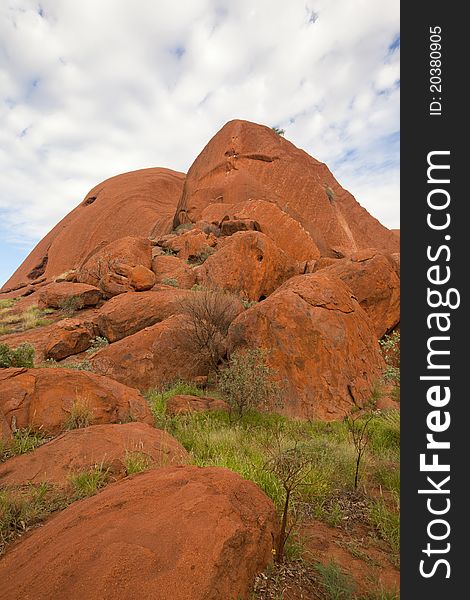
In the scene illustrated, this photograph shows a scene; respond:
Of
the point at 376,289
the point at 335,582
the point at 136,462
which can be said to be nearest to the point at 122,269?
the point at 376,289

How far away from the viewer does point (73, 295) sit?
14109mm

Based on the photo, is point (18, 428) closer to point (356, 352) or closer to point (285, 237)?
point (356, 352)

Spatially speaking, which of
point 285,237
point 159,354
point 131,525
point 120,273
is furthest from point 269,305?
point 285,237

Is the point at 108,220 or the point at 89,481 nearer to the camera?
the point at 89,481

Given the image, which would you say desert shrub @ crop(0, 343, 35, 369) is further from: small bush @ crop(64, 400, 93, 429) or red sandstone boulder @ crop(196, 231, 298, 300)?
red sandstone boulder @ crop(196, 231, 298, 300)

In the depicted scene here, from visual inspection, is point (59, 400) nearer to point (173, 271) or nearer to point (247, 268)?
point (247, 268)

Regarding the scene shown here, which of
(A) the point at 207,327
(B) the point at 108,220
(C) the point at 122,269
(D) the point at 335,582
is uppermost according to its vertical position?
(B) the point at 108,220

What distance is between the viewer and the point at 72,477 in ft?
9.24

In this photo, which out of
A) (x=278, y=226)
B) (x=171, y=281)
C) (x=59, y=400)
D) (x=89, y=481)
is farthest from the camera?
(x=278, y=226)

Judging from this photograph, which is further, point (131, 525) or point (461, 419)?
point (461, 419)

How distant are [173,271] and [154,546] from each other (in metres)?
13.4

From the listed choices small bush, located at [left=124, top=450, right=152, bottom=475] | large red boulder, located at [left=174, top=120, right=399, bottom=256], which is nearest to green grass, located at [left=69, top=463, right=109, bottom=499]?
small bush, located at [left=124, top=450, right=152, bottom=475]

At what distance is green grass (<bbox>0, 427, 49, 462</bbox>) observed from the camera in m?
3.51

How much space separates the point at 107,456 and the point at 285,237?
1564 centimetres
